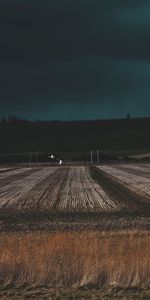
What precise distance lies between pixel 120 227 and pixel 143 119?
149m

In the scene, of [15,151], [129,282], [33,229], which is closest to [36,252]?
[129,282]

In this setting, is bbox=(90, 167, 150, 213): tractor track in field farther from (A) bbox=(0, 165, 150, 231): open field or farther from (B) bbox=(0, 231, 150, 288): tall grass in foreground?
(B) bbox=(0, 231, 150, 288): tall grass in foreground

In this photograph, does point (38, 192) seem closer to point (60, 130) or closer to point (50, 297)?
point (50, 297)

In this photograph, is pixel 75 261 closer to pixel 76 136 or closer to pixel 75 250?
pixel 75 250

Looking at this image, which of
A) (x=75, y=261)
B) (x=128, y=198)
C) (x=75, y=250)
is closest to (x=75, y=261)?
(x=75, y=261)

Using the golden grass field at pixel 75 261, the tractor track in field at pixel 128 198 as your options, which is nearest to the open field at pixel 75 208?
the tractor track in field at pixel 128 198

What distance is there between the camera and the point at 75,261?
14.7m

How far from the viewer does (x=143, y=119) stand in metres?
171

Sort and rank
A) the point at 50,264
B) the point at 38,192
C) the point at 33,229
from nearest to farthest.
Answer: the point at 50,264 < the point at 33,229 < the point at 38,192

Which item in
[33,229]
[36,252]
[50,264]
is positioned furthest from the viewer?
[33,229]

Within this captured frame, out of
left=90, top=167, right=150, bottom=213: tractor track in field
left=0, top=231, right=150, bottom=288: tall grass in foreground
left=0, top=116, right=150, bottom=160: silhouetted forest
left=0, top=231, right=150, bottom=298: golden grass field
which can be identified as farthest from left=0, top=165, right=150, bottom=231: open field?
left=0, top=116, right=150, bottom=160: silhouetted forest

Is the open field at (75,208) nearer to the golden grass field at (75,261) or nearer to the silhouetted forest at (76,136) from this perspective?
the golden grass field at (75,261)

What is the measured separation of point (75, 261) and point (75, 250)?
1.52 meters

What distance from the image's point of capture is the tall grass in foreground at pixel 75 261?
1313 cm
